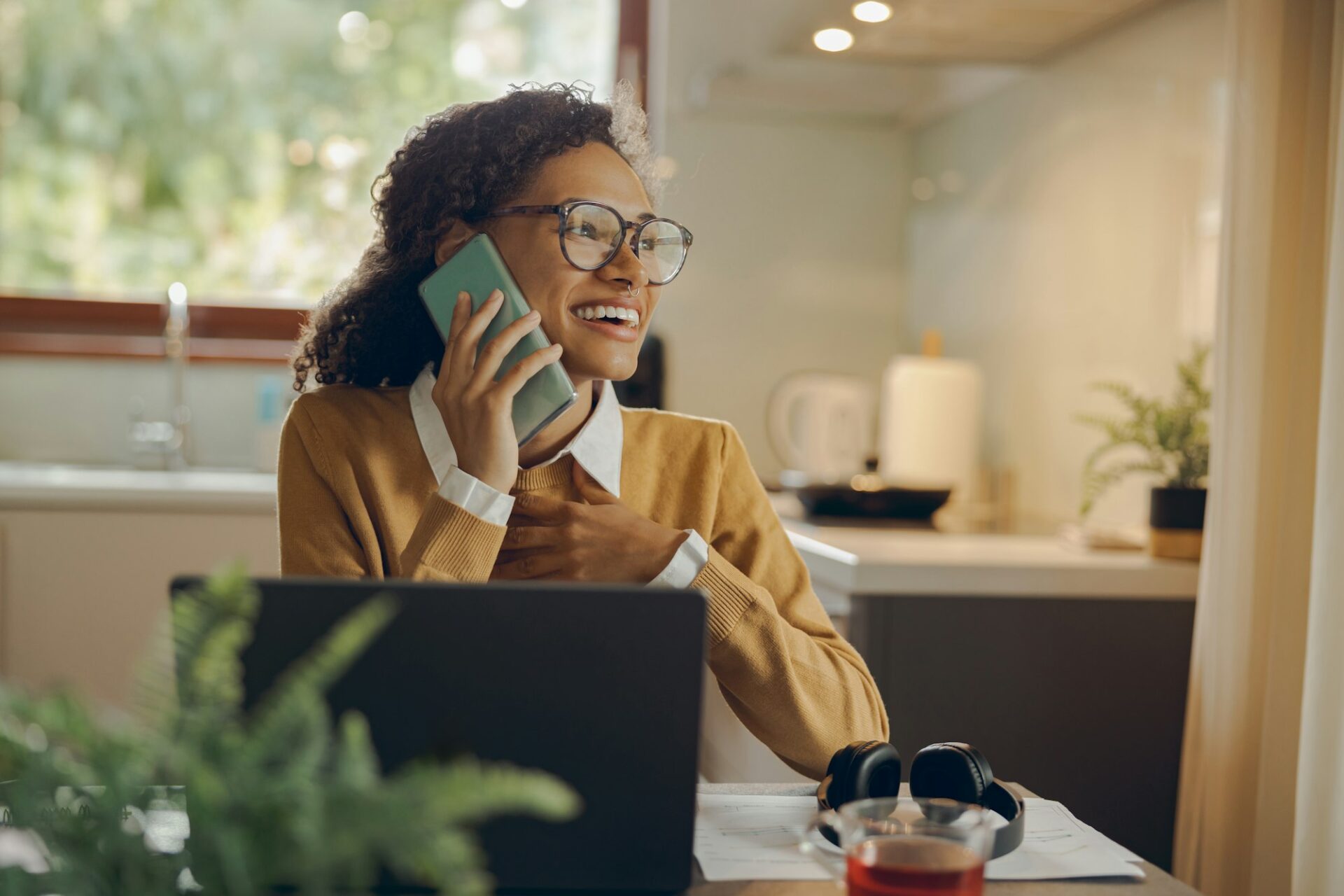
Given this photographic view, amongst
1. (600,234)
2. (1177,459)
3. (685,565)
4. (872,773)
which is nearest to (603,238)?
(600,234)

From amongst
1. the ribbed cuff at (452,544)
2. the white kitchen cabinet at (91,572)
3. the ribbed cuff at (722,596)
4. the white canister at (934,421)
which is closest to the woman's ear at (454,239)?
the ribbed cuff at (452,544)

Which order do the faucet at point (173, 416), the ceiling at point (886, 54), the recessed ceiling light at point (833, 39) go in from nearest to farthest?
the ceiling at point (886, 54) → the recessed ceiling light at point (833, 39) → the faucet at point (173, 416)

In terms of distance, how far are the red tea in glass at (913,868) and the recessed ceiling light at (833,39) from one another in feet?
6.12

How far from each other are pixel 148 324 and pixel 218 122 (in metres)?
0.53

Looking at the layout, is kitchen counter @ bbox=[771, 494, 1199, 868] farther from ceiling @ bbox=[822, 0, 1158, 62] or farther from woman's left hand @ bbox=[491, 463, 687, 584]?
ceiling @ bbox=[822, 0, 1158, 62]

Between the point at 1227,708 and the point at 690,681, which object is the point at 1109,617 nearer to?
the point at 1227,708

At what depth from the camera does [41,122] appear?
9.89ft

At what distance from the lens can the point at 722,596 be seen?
116 centimetres

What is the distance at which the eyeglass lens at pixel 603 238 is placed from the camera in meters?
1.24

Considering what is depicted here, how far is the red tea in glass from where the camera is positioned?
2.10ft

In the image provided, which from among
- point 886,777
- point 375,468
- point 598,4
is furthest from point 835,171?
point 886,777

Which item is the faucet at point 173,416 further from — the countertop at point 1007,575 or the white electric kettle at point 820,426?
the countertop at point 1007,575

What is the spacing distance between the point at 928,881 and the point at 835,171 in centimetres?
263

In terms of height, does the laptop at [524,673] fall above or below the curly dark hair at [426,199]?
below
